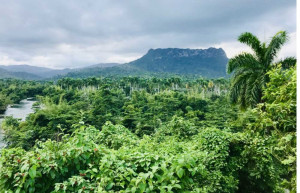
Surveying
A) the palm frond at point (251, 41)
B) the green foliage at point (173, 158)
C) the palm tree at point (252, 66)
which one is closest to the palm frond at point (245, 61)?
the palm tree at point (252, 66)

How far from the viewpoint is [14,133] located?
19500 mm

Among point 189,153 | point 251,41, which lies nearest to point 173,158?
point 189,153

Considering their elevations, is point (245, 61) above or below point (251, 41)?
below

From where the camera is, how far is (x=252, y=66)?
28.7 feet

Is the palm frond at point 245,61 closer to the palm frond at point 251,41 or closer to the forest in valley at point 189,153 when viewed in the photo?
the forest in valley at point 189,153

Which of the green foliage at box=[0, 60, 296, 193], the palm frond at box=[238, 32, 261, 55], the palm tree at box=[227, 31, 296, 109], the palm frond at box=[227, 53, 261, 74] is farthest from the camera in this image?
the palm frond at box=[238, 32, 261, 55]

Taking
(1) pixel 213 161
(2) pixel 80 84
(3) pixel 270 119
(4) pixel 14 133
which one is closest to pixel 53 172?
(3) pixel 270 119

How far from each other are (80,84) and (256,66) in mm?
57816

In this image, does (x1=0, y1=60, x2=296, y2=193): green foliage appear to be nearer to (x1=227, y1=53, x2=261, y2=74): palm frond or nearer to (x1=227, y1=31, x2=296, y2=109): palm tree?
(x1=227, y1=31, x2=296, y2=109): palm tree

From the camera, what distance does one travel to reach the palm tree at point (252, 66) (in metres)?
8.31

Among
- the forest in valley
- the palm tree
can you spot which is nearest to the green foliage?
the forest in valley

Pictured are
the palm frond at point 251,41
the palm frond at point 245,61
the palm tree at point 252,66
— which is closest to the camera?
the palm tree at point 252,66

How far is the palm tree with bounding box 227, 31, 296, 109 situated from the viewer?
8312 mm

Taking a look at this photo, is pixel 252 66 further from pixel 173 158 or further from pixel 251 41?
pixel 173 158
